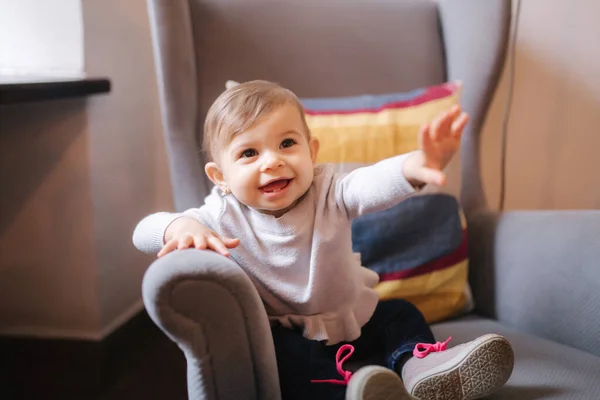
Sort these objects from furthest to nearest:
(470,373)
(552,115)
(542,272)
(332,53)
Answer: (552,115), (332,53), (542,272), (470,373)

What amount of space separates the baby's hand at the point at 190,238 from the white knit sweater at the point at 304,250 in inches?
1.6

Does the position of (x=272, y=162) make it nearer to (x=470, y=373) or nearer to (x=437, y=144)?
(x=437, y=144)

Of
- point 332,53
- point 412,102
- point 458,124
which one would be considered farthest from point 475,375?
point 332,53

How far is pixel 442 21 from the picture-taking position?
4.21ft

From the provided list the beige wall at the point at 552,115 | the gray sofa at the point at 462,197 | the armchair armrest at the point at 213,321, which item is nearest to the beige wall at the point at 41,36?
the gray sofa at the point at 462,197

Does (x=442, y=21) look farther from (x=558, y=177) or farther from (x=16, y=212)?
(x=16, y=212)

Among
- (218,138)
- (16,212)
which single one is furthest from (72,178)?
(218,138)

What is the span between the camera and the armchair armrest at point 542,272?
90 cm

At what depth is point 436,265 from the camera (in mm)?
1057

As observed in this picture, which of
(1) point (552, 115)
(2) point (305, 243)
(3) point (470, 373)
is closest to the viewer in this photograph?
(3) point (470, 373)

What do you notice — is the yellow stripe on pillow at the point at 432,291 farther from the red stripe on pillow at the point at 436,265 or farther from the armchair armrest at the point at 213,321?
the armchair armrest at the point at 213,321

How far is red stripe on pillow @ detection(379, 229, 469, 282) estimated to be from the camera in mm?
1043

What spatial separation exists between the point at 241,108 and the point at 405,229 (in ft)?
1.38

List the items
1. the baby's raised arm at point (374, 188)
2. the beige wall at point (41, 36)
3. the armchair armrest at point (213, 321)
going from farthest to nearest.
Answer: the beige wall at point (41, 36)
the baby's raised arm at point (374, 188)
the armchair armrest at point (213, 321)
